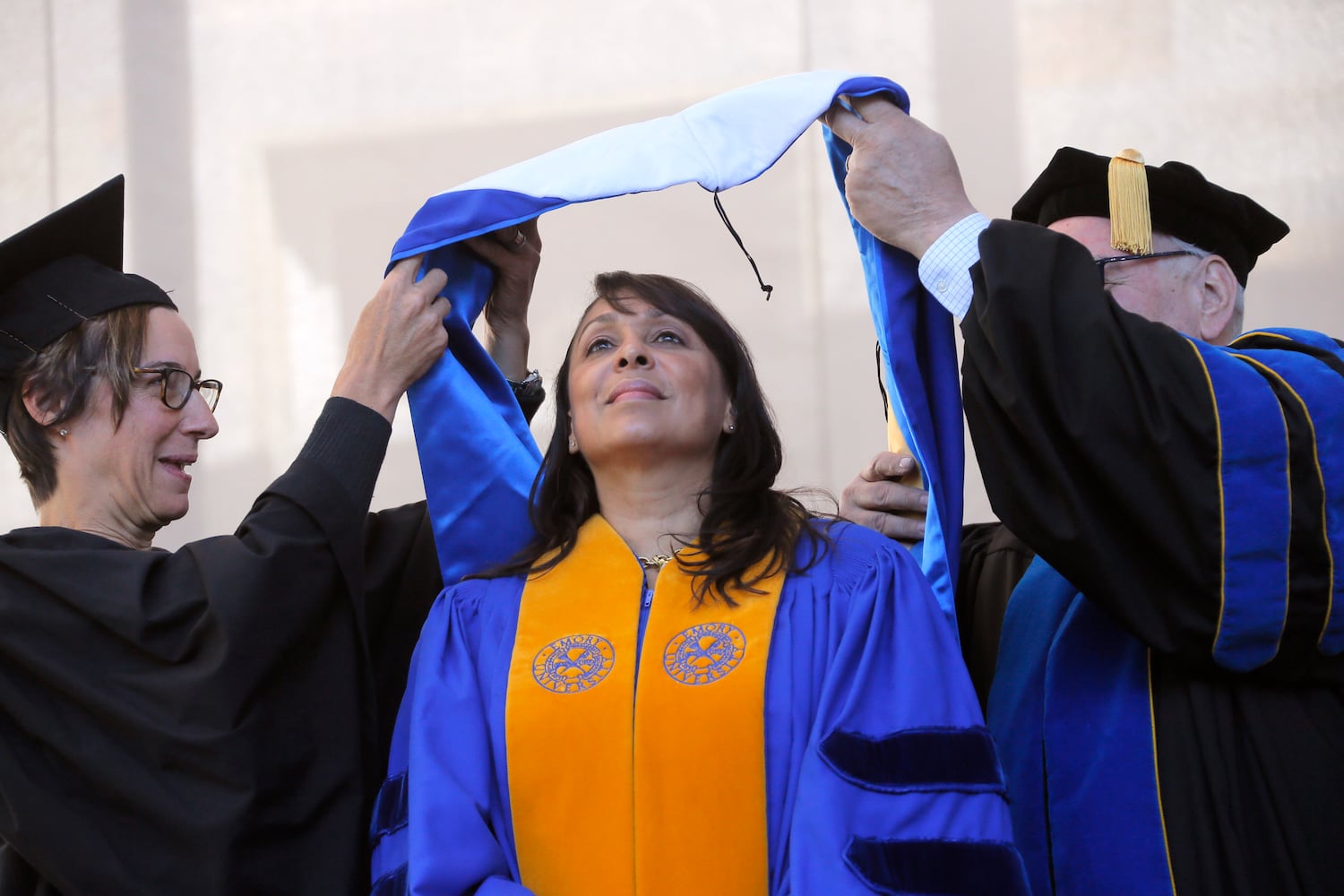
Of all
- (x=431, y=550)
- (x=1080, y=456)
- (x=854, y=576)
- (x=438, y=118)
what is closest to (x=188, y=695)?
(x=431, y=550)

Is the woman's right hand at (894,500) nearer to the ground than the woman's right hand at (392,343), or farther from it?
nearer to the ground

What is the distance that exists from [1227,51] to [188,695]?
163 inches

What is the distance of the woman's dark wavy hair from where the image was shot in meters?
2.52

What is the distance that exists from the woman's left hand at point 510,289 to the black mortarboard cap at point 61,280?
2.33 feet

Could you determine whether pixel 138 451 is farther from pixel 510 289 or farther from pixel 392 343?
pixel 510 289

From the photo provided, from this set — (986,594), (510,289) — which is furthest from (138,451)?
(986,594)

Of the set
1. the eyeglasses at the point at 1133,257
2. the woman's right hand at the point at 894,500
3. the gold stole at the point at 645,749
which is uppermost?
the eyeglasses at the point at 1133,257

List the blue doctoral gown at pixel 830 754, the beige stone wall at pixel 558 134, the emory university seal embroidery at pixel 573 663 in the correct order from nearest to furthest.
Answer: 1. the blue doctoral gown at pixel 830 754
2. the emory university seal embroidery at pixel 573 663
3. the beige stone wall at pixel 558 134

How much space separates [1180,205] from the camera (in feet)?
9.42

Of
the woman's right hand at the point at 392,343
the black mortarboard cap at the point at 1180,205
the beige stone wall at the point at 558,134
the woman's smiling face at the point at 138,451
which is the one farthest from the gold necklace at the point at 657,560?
the beige stone wall at the point at 558,134

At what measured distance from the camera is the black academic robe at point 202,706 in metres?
2.39

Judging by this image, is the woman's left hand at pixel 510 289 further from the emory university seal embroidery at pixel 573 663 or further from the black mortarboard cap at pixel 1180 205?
the black mortarboard cap at pixel 1180 205

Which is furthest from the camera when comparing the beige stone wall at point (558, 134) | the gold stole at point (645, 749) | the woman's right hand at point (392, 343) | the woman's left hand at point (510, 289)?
the beige stone wall at point (558, 134)

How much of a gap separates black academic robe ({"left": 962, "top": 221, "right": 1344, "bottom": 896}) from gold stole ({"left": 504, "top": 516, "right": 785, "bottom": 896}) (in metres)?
0.53
